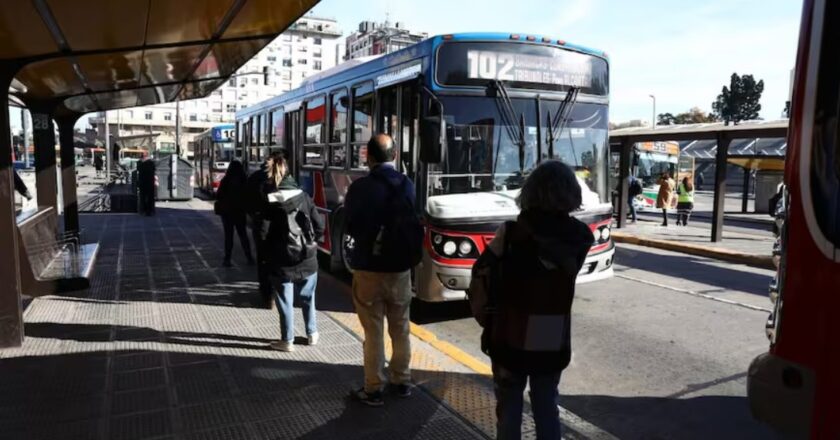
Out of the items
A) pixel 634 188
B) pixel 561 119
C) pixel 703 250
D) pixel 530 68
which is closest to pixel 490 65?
pixel 530 68

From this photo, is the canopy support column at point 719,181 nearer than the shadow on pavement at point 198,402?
No

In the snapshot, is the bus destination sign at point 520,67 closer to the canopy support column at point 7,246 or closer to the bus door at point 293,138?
the canopy support column at point 7,246

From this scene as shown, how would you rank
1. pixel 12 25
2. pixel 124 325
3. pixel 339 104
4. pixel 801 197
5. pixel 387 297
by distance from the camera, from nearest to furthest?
1. pixel 801 197
2. pixel 387 297
3. pixel 12 25
4. pixel 124 325
5. pixel 339 104

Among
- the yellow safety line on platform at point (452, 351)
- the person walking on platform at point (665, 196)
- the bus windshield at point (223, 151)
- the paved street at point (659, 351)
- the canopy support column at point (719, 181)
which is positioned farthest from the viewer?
the bus windshield at point (223, 151)

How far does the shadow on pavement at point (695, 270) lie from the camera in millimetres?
9430

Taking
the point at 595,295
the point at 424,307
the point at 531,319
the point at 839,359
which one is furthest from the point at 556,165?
the point at 595,295

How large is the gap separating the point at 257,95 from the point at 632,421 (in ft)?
424

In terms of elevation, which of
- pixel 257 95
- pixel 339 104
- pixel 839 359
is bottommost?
pixel 839 359

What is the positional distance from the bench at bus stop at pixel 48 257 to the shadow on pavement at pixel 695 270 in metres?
8.22

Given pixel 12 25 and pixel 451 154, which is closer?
pixel 12 25

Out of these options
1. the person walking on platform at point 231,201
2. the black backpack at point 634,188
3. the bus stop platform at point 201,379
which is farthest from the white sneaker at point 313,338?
the black backpack at point 634,188

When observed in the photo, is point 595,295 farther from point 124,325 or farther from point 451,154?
point 124,325

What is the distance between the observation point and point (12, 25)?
462 centimetres

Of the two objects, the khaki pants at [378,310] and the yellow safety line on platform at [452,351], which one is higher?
the khaki pants at [378,310]
